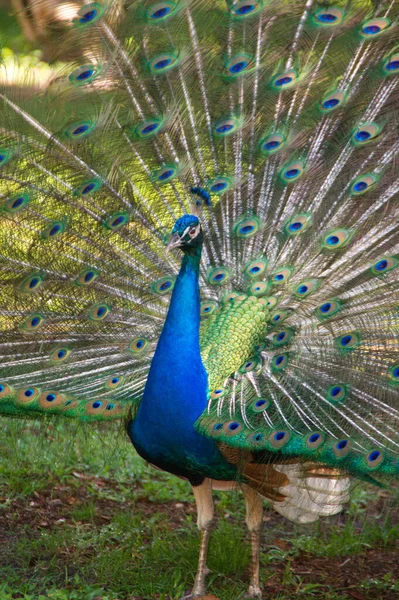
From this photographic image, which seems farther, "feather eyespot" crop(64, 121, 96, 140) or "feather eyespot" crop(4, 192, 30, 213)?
"feather eyespot" crop(4, 192, 30, 213)

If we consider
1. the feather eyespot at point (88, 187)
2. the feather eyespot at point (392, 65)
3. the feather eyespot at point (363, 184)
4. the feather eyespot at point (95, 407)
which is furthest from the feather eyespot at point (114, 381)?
the feather eyespot at point (392, 65)

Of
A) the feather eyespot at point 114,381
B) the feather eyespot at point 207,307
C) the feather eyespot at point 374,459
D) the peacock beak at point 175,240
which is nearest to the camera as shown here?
the feather eyespot at point 374,459

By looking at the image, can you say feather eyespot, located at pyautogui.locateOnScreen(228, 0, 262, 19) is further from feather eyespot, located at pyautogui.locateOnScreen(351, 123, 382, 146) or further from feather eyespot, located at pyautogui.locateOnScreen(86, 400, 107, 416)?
feather eyespot, located at pyautogui.locateOnScreen(86, 400, 107, 416)

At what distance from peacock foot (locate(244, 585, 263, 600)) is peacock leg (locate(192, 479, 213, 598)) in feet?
0.64

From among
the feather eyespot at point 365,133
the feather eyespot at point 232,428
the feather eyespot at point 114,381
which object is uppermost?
the feather eyespot at point 365,133

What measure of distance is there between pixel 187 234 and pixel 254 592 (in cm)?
163

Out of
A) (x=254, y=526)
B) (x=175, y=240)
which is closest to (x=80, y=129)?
(x=175, y=240)

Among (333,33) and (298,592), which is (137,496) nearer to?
(298,592)

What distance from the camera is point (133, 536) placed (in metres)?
4.32

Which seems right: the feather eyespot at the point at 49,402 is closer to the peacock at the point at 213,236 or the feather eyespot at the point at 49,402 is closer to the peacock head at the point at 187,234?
the peacock at the point at 213,236

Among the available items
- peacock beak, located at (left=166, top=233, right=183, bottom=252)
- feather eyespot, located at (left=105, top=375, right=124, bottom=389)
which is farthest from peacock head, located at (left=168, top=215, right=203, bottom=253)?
feather eyespot, located at (left=105, top=375, right=124, bottom=389)

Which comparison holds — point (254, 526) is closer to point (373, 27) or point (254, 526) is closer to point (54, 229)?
point (54, 229)

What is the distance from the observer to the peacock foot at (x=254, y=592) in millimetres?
3811

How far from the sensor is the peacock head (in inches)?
131
